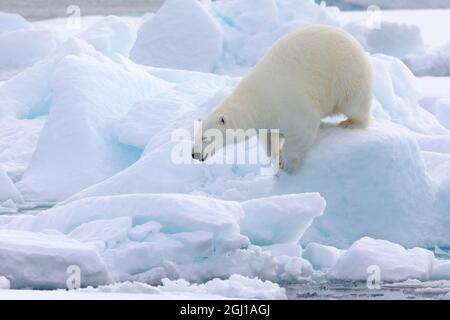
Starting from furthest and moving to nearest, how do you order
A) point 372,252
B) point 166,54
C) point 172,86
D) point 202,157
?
1. point 166,54
2. point 172,86
3. point 202,157
4. point 372,252

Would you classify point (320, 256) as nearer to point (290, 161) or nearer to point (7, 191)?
point (290, 161)

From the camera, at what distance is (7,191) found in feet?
24.7

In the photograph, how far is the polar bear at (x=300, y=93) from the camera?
595 cm

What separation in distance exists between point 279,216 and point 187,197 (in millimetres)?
503

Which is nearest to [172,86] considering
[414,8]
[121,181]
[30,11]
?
[121,181]

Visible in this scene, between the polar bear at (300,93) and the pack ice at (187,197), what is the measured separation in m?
0.15

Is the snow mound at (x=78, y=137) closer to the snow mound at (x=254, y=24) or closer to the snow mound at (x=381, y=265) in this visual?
the snow mound at (x=381, y=265)

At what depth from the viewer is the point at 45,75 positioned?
32.4 ft

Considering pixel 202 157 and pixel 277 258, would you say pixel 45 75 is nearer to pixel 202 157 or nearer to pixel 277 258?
pixel 202 157

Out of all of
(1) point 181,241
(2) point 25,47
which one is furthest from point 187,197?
(2) point 25,47

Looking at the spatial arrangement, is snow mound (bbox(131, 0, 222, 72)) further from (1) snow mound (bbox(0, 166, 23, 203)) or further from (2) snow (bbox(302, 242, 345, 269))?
(2) snow (bbox(302, 242, 345, 269))

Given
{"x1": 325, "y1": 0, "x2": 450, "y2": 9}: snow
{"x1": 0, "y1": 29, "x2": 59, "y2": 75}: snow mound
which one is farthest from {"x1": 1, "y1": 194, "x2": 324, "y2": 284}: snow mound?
{"x1": 325, "y1": 0, "x2": 450, "y2": 9}: snow

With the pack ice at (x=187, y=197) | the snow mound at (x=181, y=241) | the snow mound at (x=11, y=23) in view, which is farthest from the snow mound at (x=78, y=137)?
the snow mound at (x=11, y=23)
